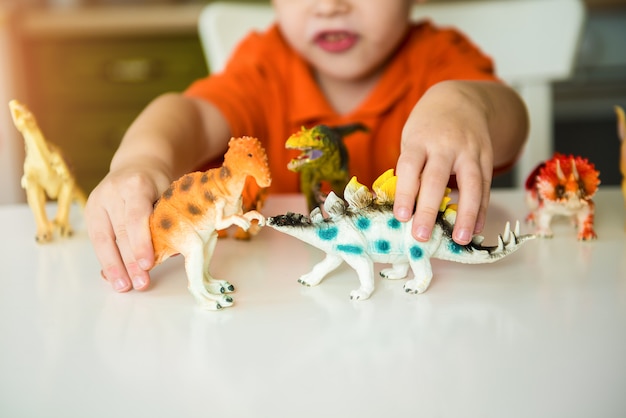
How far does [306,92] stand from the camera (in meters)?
1.15

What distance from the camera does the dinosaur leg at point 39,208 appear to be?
0.75 meters

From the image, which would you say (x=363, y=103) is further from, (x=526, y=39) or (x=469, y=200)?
(x=469, y=200)

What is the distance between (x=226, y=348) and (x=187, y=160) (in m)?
0.44

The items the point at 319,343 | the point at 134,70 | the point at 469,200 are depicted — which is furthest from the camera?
the point at 134,70

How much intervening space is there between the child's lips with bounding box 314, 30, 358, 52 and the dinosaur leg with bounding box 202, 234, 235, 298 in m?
0.55

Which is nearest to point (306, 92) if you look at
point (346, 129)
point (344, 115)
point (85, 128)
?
point (344, 115)

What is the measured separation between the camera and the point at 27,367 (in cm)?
44

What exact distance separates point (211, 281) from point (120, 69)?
1.69 m

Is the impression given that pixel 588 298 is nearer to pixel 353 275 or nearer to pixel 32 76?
pixel 353 275

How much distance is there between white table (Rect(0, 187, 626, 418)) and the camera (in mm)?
384

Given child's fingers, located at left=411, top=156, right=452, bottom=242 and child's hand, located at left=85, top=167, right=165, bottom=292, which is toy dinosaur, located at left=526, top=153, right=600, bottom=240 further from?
child's hand, located at left=85, top=167, right=165, bottom=292

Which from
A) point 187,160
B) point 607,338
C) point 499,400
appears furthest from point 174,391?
point 187,160

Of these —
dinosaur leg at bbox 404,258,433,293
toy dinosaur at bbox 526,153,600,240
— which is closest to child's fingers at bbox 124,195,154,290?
dinosaur leg at bbox 404,258,433,293

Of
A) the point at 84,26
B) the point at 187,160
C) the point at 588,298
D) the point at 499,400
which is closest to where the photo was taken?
the point at 499,400
